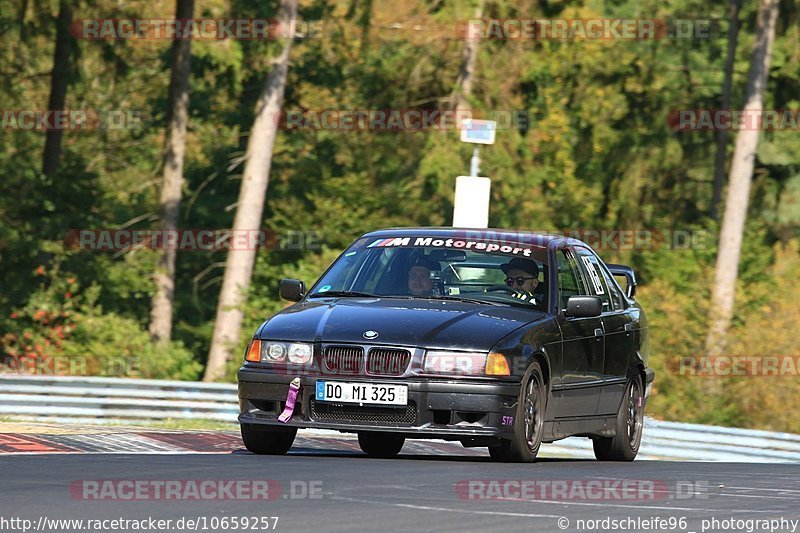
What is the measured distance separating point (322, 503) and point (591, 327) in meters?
4.72

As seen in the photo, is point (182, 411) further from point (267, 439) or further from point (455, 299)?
point (455, 299)

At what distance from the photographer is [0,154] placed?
36531mm

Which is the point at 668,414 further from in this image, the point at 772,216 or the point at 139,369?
the point at 772,216

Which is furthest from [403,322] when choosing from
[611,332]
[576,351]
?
[611,332]

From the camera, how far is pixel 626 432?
13484mm

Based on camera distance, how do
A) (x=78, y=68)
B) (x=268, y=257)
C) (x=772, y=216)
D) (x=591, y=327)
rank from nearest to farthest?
(x=591, y=327) → (x=78, y=68) → (x=268, y=257) → (x=772, y=216)

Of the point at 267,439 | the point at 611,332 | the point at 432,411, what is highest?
the point at 611,332

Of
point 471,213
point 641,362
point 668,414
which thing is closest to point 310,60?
point 668,414

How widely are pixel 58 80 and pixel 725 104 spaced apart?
18926 millimetres

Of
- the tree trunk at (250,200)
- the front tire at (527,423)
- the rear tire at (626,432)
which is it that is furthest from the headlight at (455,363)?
the tree trunk at (250,200)

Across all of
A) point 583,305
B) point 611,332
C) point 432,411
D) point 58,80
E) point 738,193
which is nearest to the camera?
point 432,411

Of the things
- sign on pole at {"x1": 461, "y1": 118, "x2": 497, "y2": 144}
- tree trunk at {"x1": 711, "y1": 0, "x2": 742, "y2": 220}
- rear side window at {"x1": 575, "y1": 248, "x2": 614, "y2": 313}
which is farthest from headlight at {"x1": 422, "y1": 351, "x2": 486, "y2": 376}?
tree trunk at {"x1": 711, "y1": 0, "x2": 742, "y2": 220}

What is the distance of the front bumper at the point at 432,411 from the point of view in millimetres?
10664

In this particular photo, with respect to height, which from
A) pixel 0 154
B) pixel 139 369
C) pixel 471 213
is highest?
pixel 471 213
